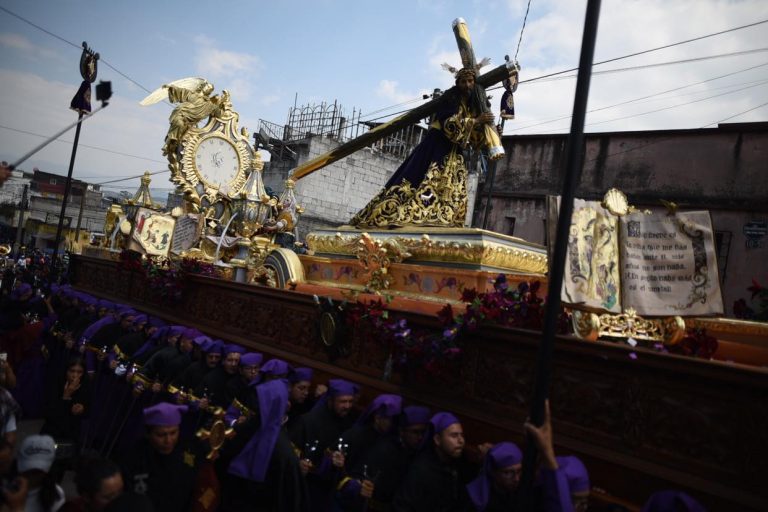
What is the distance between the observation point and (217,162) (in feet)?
38.8

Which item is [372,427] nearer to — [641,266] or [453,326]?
[453,326]

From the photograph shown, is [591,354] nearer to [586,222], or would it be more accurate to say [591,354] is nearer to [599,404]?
[599,404]

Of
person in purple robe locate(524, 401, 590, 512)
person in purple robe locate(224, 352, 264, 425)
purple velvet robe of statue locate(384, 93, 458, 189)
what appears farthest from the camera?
purple velvet robe of statue locate(384, 93, 458, 189)

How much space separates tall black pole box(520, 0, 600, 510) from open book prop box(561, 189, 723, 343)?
1.02 metres

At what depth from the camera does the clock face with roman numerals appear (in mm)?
11602

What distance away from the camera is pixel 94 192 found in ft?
165

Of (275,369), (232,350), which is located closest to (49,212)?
(232,350)

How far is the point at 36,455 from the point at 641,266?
163 inches

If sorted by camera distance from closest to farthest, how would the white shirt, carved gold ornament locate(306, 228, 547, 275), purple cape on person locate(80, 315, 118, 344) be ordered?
the white shirt, carved gold ornament locate(306, 228, 547, 275), purple cape on person locate(80, 315, 118, 344)

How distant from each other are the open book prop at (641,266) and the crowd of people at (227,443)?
1194 millimetres

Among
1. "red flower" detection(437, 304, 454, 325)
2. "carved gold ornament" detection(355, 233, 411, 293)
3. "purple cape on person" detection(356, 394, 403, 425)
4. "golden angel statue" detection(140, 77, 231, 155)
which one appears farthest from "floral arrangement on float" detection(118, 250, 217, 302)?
"red flower" detection(437, 304, 454, 325)

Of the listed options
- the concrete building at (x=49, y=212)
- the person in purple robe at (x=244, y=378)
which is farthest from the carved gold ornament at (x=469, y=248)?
the concrete building at (x=49, y=212)

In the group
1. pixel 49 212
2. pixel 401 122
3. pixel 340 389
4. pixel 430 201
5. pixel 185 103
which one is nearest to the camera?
pixel 340 389

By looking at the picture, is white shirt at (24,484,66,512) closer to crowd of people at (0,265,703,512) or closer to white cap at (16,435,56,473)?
crowd of people at (0,265,703,512)
